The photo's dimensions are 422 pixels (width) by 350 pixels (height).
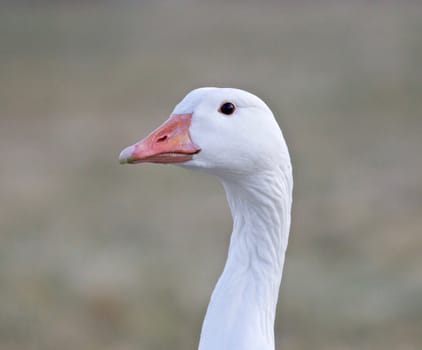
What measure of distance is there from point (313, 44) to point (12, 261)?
2053 centimetres

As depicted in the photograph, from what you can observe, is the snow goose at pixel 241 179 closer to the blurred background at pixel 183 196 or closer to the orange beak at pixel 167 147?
the orange beak at pixel 167 147

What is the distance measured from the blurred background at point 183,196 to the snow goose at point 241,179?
4.85 meters

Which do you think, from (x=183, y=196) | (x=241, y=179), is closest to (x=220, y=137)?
(x=241, y=179)

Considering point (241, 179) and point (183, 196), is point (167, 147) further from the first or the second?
point (183, 196)

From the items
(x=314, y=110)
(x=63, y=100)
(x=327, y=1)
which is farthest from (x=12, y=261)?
(x=327, y=1)

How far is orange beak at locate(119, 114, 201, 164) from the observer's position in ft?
13.4

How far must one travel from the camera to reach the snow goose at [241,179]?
4148mm

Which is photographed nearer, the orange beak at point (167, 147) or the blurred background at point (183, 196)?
the orange beak at point (167, 147)

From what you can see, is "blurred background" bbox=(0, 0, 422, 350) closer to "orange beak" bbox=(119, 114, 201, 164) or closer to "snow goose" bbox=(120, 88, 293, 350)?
"snow goose" bbox=(120, 88, 293, 350)

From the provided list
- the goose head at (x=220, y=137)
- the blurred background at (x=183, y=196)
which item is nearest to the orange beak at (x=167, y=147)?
the goose head at (x=220, y=137)

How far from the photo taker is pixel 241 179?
423 cm

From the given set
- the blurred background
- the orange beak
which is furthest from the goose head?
the blurred background

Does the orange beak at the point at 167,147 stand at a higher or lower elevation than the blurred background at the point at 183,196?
lower

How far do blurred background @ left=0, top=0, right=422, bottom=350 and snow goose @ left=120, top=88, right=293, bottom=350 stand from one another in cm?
485
